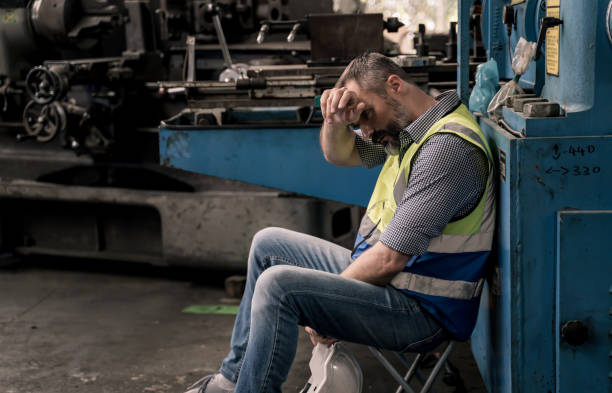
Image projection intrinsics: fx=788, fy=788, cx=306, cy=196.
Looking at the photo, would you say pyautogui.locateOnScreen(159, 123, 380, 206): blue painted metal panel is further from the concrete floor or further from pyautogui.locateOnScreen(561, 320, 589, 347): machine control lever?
pyautogui.locateOnScreen(561, 320, 589, 347): machine control lever

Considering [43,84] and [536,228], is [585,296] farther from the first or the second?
[43,84]

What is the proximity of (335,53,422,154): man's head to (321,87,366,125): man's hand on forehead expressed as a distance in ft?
0.06

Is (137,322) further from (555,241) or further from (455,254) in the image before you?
(555,241)

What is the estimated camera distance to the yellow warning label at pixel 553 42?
1.92 meters

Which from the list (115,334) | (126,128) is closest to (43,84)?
(126,128)

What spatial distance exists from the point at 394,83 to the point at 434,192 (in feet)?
1.18

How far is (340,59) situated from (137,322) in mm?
1498

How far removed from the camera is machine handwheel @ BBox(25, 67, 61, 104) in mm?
3695

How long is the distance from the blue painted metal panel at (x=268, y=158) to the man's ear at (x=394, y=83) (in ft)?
2.74

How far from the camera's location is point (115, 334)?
3.41 metres

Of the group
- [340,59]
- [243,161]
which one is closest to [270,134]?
[243,161]

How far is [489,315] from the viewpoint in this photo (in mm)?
2186

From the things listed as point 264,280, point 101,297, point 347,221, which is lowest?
point 101,297

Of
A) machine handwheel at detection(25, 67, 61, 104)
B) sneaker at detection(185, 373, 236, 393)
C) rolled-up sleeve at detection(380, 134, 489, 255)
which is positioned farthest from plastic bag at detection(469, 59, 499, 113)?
machine handwheel at detection(25, 67, 61, 104)
